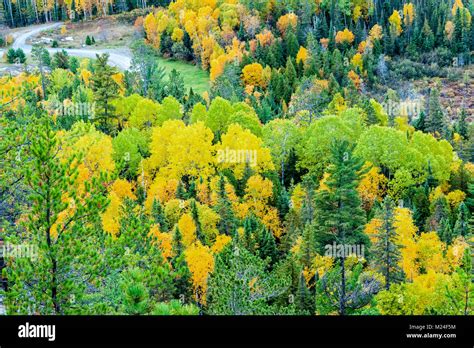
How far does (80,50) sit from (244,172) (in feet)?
263

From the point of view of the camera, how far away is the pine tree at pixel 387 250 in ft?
132

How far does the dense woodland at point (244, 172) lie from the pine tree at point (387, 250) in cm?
14

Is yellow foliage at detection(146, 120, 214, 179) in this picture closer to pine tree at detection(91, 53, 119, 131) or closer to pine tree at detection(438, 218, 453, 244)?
pine tree at detection(91, 53, 119, 131)

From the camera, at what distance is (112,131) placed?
232 feet

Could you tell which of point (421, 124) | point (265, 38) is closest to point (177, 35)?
point (265, 38)

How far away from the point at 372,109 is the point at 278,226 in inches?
1109

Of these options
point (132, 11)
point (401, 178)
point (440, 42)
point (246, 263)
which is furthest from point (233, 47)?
point (246, 263)

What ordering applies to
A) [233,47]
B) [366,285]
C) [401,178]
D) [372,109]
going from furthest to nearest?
[233,47] → [372,109] → [401,178] → [366,285]

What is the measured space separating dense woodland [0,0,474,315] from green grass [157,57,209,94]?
1.86 meters

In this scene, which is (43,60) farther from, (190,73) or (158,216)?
(158,216)

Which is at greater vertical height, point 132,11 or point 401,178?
point 132,11

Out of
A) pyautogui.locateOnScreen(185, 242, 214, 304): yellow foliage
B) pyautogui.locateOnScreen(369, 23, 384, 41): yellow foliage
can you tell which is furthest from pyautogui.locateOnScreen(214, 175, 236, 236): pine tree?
pyautogui.locateOnScreen(369, 23, 384, 41): yellow foliage

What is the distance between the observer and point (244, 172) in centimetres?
6144

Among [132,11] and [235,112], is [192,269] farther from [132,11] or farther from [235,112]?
[132,11]
